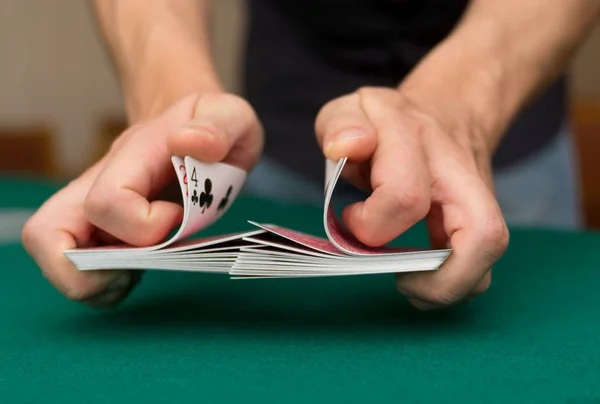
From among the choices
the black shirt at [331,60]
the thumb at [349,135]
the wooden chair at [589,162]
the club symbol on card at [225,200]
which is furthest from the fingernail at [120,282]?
the wooden chair at [589,162]

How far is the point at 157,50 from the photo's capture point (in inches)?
35.4

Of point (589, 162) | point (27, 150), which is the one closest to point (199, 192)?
point (589, 162)

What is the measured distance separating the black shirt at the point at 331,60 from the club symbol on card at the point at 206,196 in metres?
0.68

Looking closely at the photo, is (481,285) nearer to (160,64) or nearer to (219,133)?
(219,133)

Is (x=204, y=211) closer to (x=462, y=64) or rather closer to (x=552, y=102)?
(x=462, y=64)

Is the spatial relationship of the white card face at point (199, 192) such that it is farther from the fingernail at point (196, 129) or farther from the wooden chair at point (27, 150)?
the wooden chair at point (27, 150)

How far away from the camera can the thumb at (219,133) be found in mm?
594

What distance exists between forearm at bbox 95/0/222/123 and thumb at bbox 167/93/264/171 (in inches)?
4.3

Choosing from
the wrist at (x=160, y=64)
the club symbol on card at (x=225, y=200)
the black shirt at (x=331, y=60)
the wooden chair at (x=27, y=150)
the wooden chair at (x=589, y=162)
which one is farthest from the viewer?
the wooden chair at (x=27, y=150)

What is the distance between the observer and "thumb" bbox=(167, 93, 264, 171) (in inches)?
23.4

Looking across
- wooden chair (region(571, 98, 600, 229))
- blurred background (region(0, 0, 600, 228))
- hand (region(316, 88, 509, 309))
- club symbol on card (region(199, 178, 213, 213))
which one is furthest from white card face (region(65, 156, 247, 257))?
blurred background (region(0, 0, 600, 228))

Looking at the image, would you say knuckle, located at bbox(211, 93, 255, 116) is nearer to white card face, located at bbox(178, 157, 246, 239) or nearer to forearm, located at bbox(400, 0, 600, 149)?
white card face, located at bbox(178, 157, 246, 239)

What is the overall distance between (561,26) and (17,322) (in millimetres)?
686

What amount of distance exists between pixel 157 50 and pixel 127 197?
362mm
